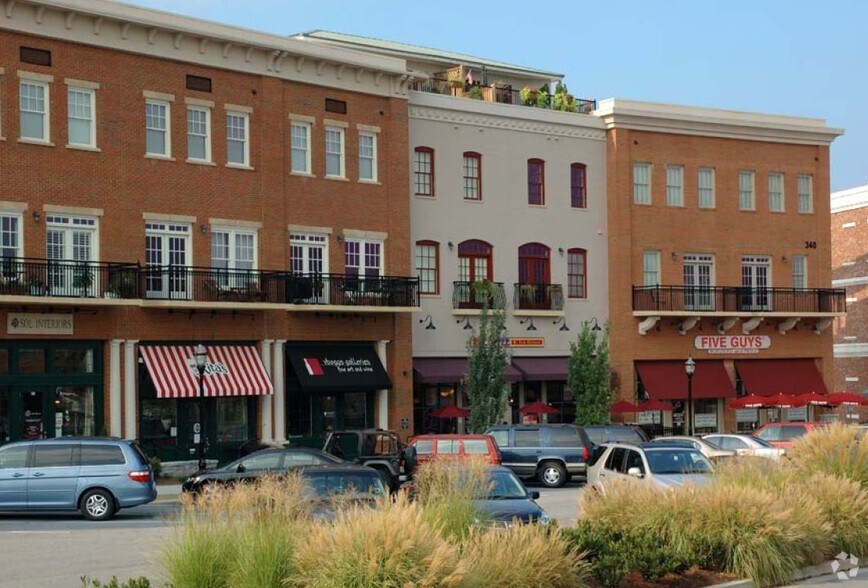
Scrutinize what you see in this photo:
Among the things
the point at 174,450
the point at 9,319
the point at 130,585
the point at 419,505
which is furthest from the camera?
the point at 174,450

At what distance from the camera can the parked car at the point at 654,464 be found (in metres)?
23.9

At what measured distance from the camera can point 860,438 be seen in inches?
902

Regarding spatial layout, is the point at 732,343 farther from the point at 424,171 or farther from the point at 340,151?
the point at 340,151

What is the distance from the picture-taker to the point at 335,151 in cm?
4278

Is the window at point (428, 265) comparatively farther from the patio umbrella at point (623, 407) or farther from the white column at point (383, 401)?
the patio umbrella at point (623, 407)

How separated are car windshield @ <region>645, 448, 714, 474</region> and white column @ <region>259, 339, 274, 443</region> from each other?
1774cm

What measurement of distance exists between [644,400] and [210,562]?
124 ft

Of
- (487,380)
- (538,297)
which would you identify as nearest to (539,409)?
(487,380)

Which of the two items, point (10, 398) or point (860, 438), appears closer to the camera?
point (860, 438)

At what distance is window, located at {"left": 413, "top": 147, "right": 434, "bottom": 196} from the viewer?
45.3m

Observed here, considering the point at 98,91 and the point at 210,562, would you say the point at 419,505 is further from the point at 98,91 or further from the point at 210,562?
the point at 98,91

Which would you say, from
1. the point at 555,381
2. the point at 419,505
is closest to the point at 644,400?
the point at 555,381

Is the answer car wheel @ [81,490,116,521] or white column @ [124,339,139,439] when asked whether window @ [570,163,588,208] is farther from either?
car wheel @ [81,490,116,521]

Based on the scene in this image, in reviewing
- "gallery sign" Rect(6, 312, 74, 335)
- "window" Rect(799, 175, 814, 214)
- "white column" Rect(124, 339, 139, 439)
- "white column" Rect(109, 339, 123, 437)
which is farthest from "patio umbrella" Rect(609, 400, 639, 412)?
"gallery sign" Rect(6, 312, 74, 335)
